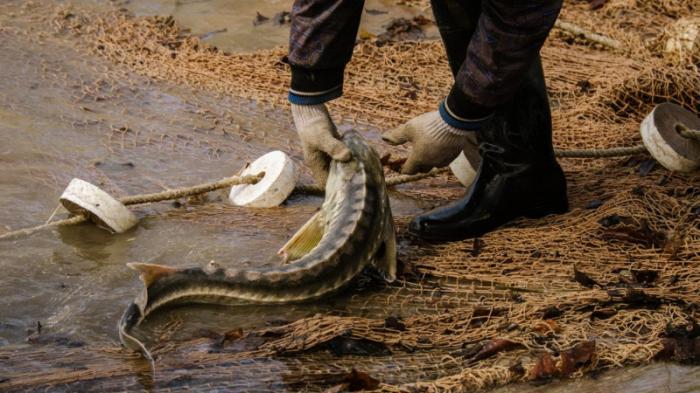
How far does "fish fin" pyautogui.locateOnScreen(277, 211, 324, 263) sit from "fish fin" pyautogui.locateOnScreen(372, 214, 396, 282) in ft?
0.91

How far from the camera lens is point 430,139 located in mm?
4820

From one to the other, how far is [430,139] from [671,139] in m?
1.68

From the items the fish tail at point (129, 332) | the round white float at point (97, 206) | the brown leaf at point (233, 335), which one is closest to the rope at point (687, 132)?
the brown leaf at point (233, 335)

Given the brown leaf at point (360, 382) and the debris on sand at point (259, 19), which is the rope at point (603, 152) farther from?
the debris on sand at point (259, 19)

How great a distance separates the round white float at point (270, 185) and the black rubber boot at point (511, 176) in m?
0.86

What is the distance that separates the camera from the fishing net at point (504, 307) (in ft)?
12.9

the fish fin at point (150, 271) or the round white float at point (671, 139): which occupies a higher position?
the fish fin at point (150, 271)

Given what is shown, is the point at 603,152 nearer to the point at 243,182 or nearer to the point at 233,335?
the point at 243,182

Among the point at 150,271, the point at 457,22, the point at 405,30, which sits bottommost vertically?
the point at 405,30

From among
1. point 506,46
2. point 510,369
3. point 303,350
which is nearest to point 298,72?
point 506,46

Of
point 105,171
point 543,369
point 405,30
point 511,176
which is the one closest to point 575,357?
point 543,369

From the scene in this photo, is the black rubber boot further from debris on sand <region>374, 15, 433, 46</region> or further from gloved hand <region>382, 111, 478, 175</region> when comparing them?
debris on sand <region>374, 15, 433, 46</region>

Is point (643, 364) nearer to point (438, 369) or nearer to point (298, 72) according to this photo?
point (438, 369)

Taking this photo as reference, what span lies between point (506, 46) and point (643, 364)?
137 centimetres
